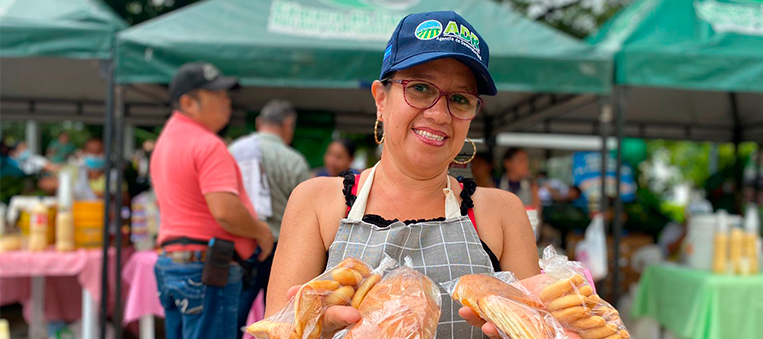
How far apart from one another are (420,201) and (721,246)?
375 centimetres

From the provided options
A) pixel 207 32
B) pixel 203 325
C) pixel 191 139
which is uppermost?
pixel 207 32

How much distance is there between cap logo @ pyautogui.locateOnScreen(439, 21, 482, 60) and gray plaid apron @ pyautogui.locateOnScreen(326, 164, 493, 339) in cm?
43

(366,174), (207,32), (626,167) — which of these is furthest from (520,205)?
(626,167)

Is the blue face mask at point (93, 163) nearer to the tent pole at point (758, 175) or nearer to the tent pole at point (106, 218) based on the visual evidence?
the tent pole at point (106, 218)

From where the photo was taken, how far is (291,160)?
3.50m

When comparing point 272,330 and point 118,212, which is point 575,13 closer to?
point 118,212

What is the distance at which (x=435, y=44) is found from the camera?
4.03ft

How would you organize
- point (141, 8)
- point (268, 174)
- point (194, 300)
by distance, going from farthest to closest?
point (141, 8)
point (268, 174)
point (194, 300)

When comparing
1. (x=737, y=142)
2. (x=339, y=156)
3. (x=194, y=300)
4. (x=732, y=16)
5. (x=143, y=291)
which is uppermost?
(x=732, y=16)

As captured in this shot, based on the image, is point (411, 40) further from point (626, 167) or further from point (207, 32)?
point (626, 167)

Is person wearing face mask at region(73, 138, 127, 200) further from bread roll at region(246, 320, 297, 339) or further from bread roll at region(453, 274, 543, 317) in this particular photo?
bread roll at region(453, 274, 543, 317)

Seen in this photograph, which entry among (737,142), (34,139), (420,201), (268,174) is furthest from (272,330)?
(34,139)

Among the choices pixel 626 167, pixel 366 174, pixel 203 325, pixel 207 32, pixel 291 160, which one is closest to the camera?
pixel 366 174

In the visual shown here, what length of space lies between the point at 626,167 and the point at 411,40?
248 inches
